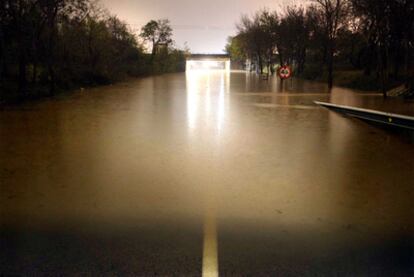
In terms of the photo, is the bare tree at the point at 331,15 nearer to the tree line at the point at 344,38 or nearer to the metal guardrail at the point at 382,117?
the tree line at the point at 344,38

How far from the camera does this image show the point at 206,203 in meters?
5.09

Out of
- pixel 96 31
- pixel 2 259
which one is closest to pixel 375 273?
pixel 2 259

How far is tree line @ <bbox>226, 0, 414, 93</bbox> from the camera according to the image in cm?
2372

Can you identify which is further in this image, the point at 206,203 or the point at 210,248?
the point at 206,203

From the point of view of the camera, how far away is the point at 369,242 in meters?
3.99

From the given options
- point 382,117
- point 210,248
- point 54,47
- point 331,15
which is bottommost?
point 210,248

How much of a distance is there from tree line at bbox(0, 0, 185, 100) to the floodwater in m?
12.7

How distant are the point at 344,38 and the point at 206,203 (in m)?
38.9

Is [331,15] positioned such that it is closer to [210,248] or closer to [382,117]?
[382,117]

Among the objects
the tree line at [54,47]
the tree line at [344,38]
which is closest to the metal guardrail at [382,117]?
the tree line at [344,38]

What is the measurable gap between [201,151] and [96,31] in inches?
1319

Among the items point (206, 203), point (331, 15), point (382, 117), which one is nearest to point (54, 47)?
point (331, 15)

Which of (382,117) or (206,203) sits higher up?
(382,117)

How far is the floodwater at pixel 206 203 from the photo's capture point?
141 inches
